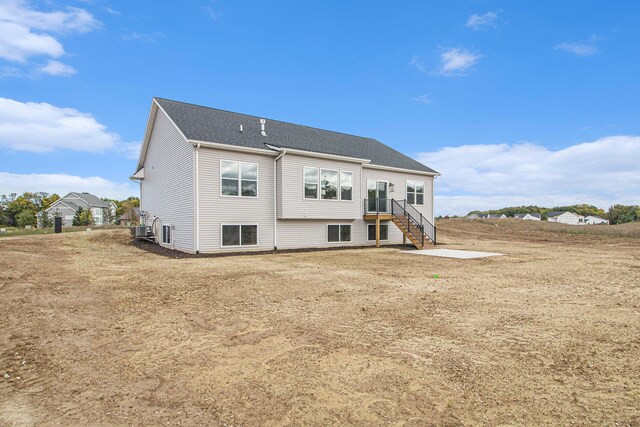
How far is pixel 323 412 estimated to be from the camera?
280 centimetres

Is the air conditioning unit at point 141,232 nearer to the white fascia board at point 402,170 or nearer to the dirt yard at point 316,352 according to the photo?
the dirt yard at point 316,352

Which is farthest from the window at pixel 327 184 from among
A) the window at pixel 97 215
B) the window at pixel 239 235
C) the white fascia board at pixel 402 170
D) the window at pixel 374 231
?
the window at pixel 97 215

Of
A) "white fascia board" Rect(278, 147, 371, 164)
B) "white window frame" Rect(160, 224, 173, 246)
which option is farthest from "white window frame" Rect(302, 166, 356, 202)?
"white window frame" Rect(160, 224, 173, 246)

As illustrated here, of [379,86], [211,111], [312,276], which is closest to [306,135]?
[211,111]

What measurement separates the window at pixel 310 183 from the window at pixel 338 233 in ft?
8.59

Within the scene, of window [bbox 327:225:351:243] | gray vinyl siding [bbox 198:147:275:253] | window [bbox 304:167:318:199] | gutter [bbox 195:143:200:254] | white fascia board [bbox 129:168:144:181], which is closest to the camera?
gutter [bbox 195:143:200:254]

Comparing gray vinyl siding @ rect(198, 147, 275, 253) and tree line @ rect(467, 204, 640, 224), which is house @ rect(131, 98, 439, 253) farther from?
tree line @ rect(467, 204, 640, 224)

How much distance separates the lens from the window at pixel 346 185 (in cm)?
1924

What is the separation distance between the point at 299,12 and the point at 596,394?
21546 mm

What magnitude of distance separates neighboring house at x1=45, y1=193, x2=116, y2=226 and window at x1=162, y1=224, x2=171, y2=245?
48.9 metres

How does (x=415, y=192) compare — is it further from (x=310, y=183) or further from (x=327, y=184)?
(x=310, y=183)

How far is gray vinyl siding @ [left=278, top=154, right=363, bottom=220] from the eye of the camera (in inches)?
679

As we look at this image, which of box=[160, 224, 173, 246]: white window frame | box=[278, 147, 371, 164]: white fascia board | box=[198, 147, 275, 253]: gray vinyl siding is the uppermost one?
box=[278, 147, 371, 164]: white fascia board

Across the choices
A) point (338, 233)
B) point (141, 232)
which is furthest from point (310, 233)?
point (141, 232)
